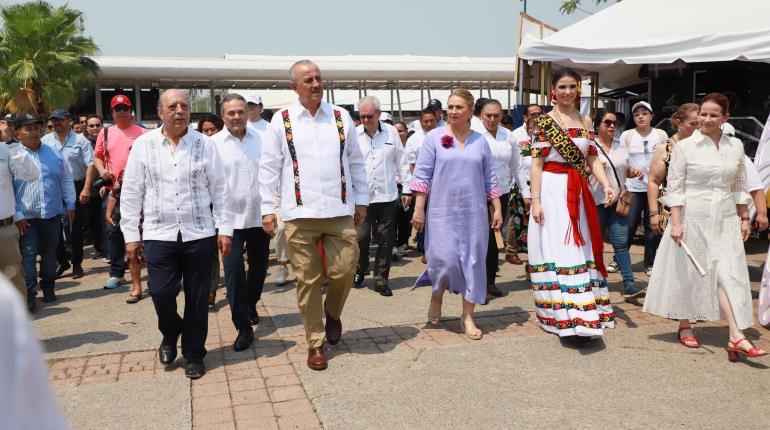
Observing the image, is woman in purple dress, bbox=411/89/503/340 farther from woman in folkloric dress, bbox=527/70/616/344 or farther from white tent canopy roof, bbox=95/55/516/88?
white tent canopy roof, bbox=95/55/516/88

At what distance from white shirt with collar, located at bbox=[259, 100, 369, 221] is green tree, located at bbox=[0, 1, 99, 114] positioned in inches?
684

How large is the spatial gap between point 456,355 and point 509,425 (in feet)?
Answer: 3.83

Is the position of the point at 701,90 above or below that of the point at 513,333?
above

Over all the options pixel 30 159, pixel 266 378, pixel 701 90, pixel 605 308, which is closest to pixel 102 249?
pixel 30 159

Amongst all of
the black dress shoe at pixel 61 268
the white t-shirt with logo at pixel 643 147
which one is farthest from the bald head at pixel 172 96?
the white t-shirt with logo at pixel 643 147

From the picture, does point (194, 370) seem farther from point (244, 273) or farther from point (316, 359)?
point (244, 273)

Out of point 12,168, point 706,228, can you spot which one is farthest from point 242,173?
point 706,228

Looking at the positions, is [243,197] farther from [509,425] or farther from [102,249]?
[102,249]

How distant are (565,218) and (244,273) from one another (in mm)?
2465

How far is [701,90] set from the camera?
13.0 m

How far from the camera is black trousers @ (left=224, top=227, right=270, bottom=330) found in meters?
5.09

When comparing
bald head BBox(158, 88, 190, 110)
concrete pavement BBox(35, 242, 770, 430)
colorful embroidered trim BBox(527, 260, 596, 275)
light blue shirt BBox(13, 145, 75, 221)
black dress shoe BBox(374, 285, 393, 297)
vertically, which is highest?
bald head BBox(158, 88, 190, 110)

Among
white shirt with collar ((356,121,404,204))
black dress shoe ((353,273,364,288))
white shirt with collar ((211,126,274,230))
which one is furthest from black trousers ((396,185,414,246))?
white shirt with collar ((211,126,274,230))

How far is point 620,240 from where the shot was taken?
6.60 m
